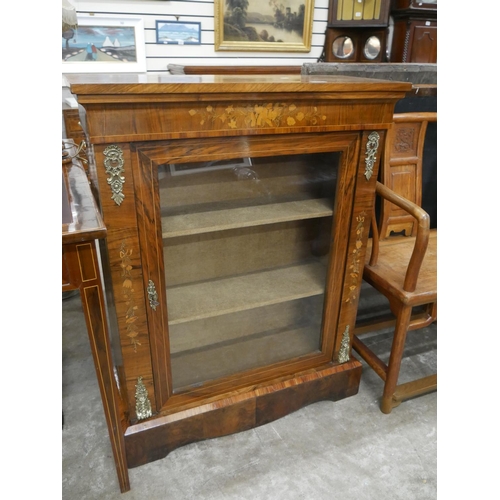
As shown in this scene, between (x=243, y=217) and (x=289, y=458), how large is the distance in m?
0.75

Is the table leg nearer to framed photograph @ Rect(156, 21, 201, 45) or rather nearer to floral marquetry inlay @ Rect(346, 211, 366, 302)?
floral marquetry inlay @ Rect(346, 211, 366, 302)

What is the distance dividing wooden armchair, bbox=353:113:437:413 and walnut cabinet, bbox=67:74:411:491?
119mm

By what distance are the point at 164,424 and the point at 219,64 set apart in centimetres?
202

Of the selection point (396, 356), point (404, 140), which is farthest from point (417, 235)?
point (404, 140)

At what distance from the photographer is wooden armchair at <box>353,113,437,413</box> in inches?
49.1

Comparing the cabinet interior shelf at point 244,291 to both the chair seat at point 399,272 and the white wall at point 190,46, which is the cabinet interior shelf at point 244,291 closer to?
the chair seat at point 399,272

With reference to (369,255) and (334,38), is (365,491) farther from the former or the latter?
(334,38)

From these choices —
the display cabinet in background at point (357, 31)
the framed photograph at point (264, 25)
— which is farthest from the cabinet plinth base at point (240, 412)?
the display cabinet in background at point (357, 31)

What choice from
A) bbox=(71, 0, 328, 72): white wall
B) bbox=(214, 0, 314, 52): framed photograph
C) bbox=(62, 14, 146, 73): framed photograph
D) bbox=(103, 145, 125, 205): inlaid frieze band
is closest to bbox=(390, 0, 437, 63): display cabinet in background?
bbox=(71, 0, 328, 72): white wall

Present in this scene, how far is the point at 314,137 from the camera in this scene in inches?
41.1

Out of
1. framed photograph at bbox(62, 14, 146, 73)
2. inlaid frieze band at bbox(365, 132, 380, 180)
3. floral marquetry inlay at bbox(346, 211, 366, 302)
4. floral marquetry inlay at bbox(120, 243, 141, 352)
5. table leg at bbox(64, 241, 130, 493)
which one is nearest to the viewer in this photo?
table leg at bbox(64, 241, 130, 493)

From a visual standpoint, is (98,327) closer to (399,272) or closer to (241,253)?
(241,253)

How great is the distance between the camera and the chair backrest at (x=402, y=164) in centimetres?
151

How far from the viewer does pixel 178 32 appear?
2.30 m
